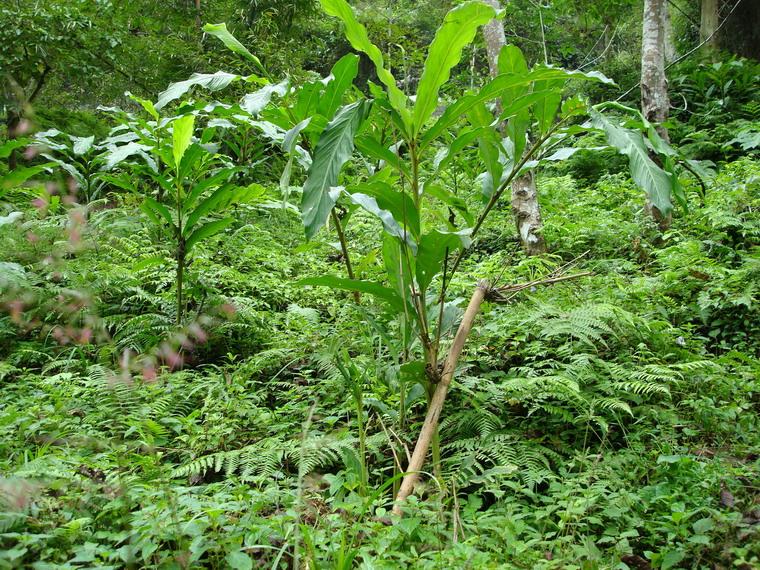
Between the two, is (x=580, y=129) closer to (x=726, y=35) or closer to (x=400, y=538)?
(x=400, y=538)

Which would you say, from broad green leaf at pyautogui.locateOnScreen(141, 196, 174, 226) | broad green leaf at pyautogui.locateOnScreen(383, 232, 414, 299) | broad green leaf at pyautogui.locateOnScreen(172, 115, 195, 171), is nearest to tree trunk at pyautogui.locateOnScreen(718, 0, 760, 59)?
broad green leaf at pyautogui.locateOnScreen(172, 115, 195, 171)

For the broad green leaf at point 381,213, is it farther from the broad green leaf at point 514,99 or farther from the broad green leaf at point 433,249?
the broad green leaf at point 514,99

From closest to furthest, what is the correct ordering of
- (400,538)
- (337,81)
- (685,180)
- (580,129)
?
(400,538)
(580,129)
(337,81)
(685,180)

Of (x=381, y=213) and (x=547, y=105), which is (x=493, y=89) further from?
(x=381, y=213)

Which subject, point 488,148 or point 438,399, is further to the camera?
point 488,148

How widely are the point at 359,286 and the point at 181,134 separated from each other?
5.35 feet

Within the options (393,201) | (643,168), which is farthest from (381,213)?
(643,168)

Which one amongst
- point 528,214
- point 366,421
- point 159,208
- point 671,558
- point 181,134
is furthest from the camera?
point 528,214

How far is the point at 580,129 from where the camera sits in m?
2.08

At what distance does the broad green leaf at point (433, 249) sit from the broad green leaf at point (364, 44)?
42 centimetres

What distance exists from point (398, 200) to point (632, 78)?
9.38 m

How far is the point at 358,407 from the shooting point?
6.14 feet

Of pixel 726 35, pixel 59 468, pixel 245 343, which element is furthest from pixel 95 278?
pixel 726 35

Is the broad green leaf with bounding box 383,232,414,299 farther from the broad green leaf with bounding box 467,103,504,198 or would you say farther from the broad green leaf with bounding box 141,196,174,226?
the broad green leaf with bounding box 141,196,174,226
